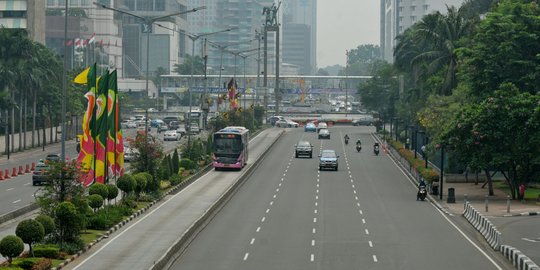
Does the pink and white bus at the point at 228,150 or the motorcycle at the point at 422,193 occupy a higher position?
the pink and white bus at the point at 228,150

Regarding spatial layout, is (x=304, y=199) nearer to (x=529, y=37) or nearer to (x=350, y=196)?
(x=350, y=196)

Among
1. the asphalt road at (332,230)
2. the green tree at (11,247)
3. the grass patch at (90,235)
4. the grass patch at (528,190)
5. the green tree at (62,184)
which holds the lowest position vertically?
the asphalt road at (332,230)

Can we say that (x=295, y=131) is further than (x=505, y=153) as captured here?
Yes

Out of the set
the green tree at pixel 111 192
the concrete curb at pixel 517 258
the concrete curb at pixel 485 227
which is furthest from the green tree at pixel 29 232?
the concrete curb at pixel 485 227

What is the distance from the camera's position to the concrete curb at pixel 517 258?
4225cm

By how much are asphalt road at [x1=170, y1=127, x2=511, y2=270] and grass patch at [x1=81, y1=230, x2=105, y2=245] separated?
166 inches

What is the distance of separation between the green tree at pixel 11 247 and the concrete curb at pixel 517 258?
18.0 meters

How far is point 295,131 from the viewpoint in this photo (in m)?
162

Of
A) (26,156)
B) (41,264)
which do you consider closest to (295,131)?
(26,156)

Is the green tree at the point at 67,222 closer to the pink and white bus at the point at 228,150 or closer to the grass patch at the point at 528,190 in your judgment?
the grass patch at the point at 528,190

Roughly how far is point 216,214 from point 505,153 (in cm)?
1969

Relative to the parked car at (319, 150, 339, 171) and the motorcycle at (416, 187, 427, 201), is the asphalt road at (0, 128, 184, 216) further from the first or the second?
the motorcycle at (416, 187, 427, 201)

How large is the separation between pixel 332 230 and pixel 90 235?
12.0 metres

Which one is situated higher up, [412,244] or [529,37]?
[529,37]
